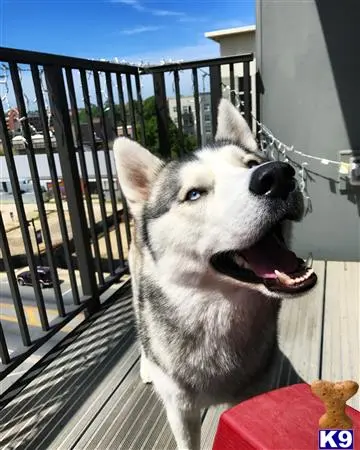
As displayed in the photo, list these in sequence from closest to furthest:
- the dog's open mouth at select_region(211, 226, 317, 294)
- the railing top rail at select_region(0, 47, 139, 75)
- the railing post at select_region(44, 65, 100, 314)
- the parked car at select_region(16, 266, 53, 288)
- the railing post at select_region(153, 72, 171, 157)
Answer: the dog's open mouth at select_region(211, 226, 317, 294), the railing top rail at select_region(0, 47, 139, 75), the railing post at select_region(44, 65, 100, 314), the parked car at select_region(16, 266, 53, 288), the railing post at select_region(153, 72, 171, 157)

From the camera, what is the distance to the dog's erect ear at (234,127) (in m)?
1.82

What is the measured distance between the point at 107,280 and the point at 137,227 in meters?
1.43

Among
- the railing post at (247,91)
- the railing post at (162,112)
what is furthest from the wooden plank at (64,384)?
the railing post at (247,91)

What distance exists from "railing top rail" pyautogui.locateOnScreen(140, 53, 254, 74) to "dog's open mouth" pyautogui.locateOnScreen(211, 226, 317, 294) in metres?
2.12

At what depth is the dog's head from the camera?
1156mm

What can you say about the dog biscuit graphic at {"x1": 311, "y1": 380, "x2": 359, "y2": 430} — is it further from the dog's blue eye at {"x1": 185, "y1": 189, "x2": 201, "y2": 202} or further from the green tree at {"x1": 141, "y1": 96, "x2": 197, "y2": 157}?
the green tree at {"x1": 141, "y1": 96, "x2": 197, "y2": 157}

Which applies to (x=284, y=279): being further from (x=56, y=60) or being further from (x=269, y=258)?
(x=56, y=60)

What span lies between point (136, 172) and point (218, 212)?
56 cm

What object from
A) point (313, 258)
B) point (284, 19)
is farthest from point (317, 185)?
point (284, 19)

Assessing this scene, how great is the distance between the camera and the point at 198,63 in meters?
3.09

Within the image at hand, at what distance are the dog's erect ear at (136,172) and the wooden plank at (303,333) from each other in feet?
2.87

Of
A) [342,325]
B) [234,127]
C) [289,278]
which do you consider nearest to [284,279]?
[289,278]

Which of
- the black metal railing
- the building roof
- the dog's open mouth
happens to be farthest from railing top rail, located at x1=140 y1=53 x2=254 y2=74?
the building roof

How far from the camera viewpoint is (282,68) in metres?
2.99
